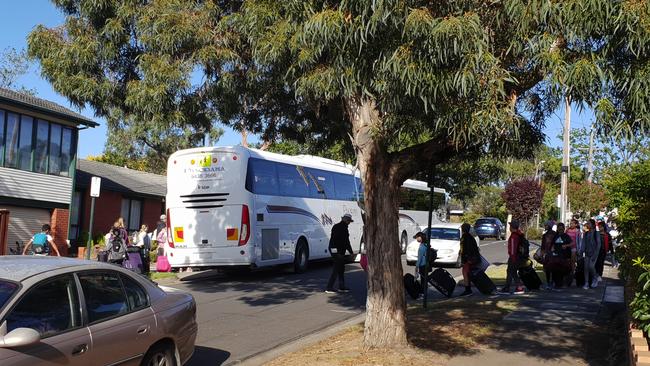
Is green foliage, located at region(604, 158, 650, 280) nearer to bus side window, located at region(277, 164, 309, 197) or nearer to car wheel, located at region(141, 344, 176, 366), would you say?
car wheel, located at region(141, 344, 176, 366)

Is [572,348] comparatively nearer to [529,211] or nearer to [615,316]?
[615,316]

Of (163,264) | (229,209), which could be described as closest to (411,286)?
(229,209)

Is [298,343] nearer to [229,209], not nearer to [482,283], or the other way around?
[482,283]

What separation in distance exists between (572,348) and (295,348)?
3.68 metres

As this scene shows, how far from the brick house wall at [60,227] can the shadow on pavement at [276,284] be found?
798 cm

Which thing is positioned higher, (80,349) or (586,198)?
(586,198)

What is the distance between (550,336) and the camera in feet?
31.2

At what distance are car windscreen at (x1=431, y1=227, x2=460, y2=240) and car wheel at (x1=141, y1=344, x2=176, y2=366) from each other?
1623 centimetres

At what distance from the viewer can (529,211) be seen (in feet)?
140

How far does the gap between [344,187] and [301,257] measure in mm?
4314

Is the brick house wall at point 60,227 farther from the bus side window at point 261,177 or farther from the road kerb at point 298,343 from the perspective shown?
the road kerb at point 298,343

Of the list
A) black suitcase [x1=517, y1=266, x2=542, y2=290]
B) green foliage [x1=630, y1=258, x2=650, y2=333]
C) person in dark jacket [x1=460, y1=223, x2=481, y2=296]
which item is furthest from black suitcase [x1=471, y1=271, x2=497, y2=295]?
green foliage [x1=630, y1=258, x2=650, y2=333]

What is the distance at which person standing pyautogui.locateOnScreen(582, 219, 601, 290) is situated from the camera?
1462 centimetres

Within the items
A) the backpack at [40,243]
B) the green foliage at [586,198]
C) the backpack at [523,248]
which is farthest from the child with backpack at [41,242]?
the green foliage at [586,198]
